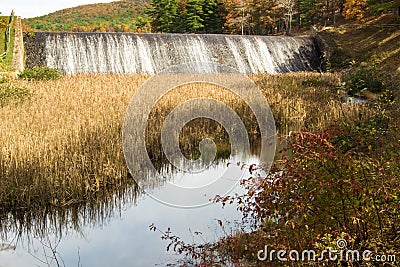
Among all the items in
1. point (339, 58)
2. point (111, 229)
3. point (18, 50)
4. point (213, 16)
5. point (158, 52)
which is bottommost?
point (111, 229)

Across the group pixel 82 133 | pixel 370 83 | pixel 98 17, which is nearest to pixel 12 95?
pixel 82 133

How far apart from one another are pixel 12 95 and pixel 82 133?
3389 mm

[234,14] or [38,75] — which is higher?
[234,14]

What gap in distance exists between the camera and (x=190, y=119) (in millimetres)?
9008

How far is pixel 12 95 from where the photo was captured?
376 inches

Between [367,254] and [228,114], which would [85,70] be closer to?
[228,114]

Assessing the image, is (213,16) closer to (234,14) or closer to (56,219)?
(234,14)

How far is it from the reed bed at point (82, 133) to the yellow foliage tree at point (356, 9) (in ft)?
65.7

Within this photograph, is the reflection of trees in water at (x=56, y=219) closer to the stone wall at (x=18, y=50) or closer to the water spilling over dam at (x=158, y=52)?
the stone wall at (x=18, y=50)

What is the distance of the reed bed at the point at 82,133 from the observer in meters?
5.74

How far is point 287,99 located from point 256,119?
125cm

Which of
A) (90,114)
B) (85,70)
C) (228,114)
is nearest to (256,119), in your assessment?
(228,114)

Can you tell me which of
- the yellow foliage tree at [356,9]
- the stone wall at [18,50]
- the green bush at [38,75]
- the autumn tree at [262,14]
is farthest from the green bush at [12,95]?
the autumn tree at [262,14]

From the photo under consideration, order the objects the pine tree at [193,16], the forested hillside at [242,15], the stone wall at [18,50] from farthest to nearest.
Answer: the forested hillside at [242,15] < the pine tree at [193,16] < the stone wall at [18,50]
